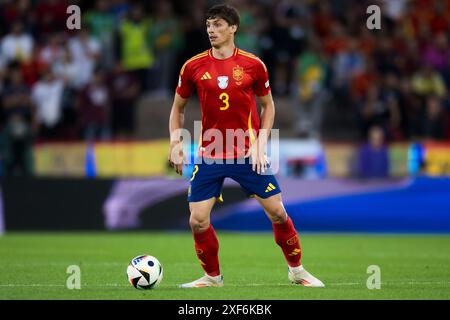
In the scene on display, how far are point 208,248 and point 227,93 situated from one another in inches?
61.1

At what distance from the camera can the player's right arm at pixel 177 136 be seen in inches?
387

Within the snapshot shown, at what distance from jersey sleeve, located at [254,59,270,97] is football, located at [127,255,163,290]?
199 cm

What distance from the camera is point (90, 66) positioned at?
72.3ft

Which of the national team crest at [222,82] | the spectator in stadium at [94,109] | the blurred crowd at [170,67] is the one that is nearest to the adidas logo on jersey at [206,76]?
the national team crest at [222,82]

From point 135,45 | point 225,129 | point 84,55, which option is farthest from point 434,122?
point 225,129

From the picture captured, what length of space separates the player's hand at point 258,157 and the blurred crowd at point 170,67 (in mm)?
11832

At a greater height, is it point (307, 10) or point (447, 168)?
point (307, 10)

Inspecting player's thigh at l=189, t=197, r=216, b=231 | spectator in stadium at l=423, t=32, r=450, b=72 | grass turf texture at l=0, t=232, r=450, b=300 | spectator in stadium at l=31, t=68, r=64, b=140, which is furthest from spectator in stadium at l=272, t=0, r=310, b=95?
player's thigh at l=189, t=197, r=216, b=231

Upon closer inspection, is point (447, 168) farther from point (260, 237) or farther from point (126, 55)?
A: point (126, 55)

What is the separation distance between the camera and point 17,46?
2206cm

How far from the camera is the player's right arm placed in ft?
32.3

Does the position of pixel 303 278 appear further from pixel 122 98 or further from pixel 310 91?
pixel 122 98
